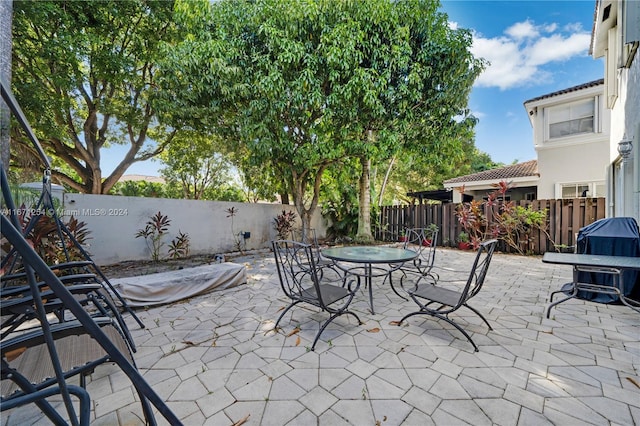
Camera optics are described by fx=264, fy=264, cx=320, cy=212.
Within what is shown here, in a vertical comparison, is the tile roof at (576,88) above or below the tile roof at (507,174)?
above

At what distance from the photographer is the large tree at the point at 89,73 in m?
5.80

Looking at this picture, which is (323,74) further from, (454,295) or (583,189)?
(583,189)

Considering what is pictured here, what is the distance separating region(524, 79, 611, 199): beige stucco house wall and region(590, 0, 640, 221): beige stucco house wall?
2656mm

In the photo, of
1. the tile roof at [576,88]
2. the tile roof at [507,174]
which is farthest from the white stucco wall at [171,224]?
the tile roof at [576,88]

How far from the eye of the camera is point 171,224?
6.54m

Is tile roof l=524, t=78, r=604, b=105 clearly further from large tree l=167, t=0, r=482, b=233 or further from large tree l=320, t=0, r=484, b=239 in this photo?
large tree l=167, t=0, r=482, b=233

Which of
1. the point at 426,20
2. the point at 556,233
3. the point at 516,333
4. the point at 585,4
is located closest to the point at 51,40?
the point at 426,20

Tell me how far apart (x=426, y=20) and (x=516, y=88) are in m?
5.78

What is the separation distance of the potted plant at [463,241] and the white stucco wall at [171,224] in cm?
573

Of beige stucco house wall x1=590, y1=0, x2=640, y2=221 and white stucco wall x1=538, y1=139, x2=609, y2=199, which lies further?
white stucco wall x1=538, y1=139, x2=609, y2=199

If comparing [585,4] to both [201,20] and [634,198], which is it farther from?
[201,20]

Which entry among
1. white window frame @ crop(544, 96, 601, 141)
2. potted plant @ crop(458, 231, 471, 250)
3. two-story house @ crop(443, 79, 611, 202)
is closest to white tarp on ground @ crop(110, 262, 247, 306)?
potted plant @ crop(458, 231, 471, 250)

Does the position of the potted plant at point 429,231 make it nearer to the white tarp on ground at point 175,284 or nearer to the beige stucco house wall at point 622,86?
the beige stucco house wall at point 622,86

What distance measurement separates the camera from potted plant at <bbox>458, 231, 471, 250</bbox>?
7578 millimetres
